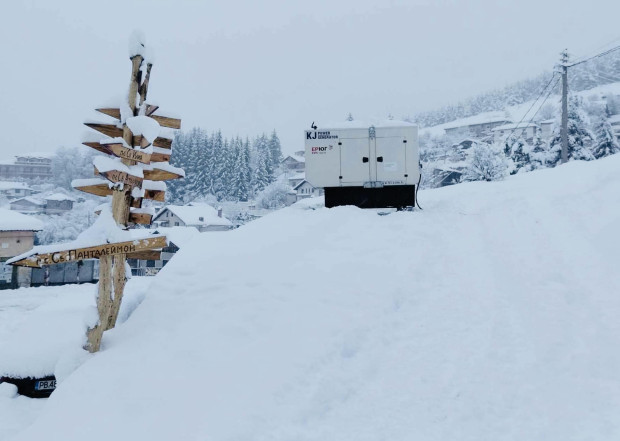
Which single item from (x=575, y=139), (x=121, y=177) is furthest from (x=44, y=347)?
(x=575, y=139)

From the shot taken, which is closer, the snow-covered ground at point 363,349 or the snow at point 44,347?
the snow-covered ground at point 363,349

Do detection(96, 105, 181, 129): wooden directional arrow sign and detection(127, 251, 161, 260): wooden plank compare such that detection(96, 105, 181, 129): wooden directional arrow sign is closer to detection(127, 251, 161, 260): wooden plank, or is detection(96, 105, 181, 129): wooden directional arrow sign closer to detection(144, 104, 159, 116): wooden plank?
detection(144, 104, 159, 116): wooden plank

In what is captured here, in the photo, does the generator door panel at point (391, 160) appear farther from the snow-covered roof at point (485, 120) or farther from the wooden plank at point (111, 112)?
Answer: the snow-covered roof at point (485, 120)

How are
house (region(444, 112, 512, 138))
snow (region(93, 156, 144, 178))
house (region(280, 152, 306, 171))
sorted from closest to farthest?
snow (region(93, 156, 144, 178)) → house (region(280, 152, 306, 171)) → house (region(444, 112, 512, 138))

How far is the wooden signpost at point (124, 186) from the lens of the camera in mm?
5770

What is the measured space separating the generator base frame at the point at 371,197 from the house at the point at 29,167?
132164 millimetres

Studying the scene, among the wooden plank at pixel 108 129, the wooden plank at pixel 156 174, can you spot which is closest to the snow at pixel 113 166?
the wooden plank at pixel 156 174

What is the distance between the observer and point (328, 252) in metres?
8.61

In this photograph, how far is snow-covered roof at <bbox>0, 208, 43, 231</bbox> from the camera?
40.8m

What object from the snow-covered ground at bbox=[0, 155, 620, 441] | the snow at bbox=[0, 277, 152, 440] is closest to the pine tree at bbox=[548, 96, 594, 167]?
the snow-covered ground at bbox=[0, 155, 620, 441]

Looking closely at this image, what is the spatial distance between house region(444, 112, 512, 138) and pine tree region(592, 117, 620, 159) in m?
89.0

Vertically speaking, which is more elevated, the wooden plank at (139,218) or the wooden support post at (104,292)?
the wooden plank at (139,218)

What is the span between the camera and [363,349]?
5.43 metres

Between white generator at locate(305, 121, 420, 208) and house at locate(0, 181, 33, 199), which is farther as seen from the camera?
house at locate(0, 181, 33, 199)
